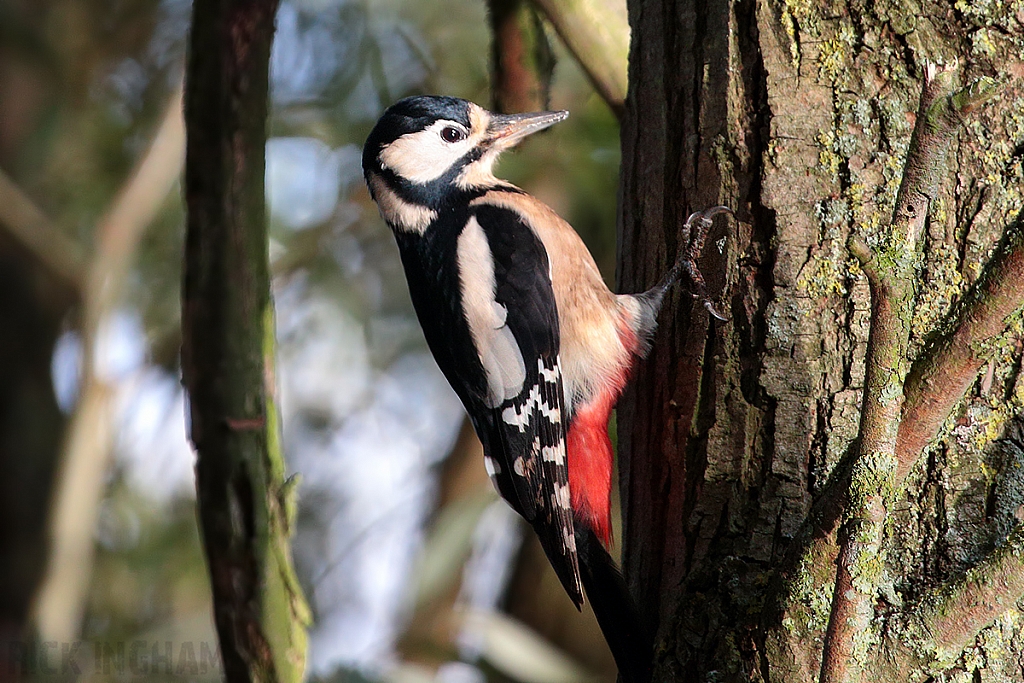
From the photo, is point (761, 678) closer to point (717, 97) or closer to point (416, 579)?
point (717, 97)

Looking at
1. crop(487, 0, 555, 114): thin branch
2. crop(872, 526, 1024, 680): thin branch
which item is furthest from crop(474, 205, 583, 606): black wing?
crop(872, 526, 1024, 680): thin branch

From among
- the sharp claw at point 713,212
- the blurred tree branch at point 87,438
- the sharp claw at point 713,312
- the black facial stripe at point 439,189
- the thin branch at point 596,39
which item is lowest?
the blurred tree branch at point 87,438

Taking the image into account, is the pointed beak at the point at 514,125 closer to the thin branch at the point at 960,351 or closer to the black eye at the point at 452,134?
the black eye at the point at 452,134

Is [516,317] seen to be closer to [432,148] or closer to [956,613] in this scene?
[432,148]

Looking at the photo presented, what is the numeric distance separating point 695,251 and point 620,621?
503 millimetres

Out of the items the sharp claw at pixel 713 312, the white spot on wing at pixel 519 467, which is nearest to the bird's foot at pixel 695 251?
the sharp claw at pixel 713 312

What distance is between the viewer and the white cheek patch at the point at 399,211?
2.02 meters

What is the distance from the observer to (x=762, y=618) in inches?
36.7

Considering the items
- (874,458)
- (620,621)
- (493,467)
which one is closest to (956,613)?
(874,458)

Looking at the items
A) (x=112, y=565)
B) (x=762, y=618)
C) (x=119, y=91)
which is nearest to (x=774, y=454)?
(x=762, y=618)

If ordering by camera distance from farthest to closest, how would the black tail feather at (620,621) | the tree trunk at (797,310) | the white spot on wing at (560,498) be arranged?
the white spot on wing at (560,498)
the black tail feather at (620,621)
the tree trunk at (797,310)

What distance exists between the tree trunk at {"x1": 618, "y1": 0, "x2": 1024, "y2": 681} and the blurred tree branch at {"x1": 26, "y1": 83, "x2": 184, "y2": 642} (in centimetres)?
196

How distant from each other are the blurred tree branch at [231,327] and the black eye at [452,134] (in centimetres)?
88

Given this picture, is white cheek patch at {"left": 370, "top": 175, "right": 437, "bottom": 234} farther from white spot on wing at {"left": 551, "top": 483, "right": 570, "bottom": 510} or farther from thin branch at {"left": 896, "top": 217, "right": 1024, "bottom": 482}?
thin branch at {"left": 896, "top": 217, "right": 1024, "bottom": 482}
